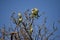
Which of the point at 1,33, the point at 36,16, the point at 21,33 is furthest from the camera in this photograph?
the point at 1,33

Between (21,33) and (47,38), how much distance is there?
758 millimetres

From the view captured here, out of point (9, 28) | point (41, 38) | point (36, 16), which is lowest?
point (41, 38)

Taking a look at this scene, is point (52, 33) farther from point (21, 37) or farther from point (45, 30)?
Answer: point (21, 37)

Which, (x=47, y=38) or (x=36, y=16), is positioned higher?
(x=36, y=16)

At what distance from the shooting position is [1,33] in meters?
4.17

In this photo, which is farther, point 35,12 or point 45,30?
point 45,30

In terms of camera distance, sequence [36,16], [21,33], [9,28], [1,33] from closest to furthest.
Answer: [36,16]
[21,33]
[1,33]
[9,28]

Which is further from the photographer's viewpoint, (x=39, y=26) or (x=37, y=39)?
(x=39, y=26)

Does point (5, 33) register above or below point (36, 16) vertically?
below

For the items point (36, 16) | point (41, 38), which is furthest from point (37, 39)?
point (36, 16)

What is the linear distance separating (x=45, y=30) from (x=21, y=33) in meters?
0.87

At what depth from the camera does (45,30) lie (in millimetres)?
4398

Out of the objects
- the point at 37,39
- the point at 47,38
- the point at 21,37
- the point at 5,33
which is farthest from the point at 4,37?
the point at 47,38

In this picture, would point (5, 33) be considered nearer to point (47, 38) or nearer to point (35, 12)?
point (47, 38)
